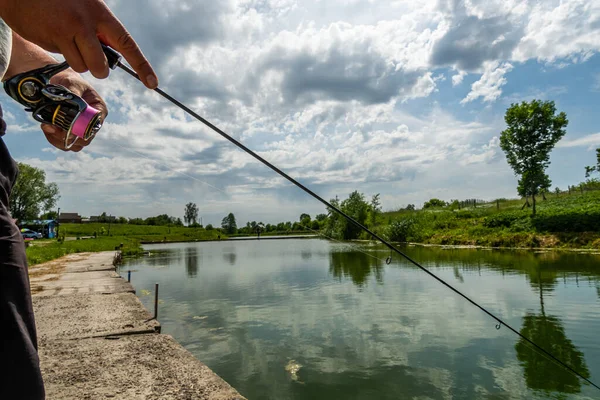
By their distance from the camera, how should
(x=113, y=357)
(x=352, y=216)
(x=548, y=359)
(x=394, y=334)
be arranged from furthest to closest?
(x=352, y=216), (x=394, y=334), (x=548, y=359), (x=113, y=357)

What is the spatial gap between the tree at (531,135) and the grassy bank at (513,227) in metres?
2.68

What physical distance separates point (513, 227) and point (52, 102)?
123 feet

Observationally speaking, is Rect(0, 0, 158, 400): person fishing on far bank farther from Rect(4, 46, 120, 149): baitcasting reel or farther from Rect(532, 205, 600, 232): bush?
Rect(532, 205, 600, 232): bush

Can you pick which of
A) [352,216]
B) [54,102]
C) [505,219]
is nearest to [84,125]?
[54,102]

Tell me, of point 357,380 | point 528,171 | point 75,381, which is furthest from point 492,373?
point 528,171

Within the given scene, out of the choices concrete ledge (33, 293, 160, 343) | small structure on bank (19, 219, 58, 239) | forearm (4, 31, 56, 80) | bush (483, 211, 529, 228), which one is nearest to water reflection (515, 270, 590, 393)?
concrete ledge (33, 293, 160, 343)

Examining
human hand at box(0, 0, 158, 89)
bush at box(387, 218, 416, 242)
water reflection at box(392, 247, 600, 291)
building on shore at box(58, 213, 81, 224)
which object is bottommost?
water reflection at box(392, 247, 600, 291)

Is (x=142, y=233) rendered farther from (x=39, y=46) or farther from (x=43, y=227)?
(x=39, y=46)

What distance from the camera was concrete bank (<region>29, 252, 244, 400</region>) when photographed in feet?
13.6

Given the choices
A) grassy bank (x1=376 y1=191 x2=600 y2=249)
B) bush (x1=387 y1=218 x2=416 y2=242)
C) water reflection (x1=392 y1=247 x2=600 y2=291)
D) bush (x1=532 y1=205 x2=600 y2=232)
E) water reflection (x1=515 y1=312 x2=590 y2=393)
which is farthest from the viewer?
bush (x1=387 y1=218 x2=416 y2=242)

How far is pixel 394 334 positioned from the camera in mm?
8328

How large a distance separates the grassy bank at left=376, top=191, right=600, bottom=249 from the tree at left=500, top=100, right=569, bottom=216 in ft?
8.81

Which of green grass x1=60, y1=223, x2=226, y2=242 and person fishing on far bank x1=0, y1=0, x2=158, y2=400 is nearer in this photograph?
person fishing on far bank x1=0, y1=0, x2=158, y2=400

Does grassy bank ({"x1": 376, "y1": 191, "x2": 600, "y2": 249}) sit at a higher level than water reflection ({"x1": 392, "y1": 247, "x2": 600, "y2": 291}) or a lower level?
higher
